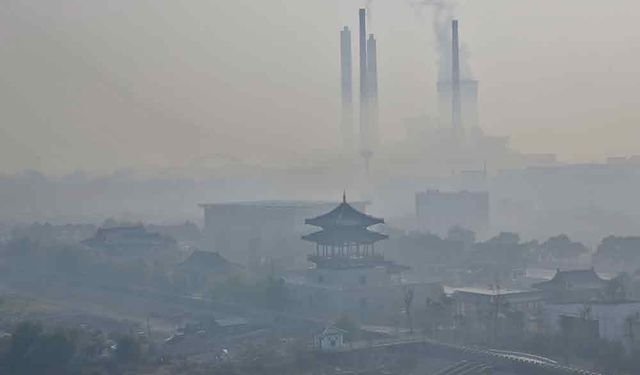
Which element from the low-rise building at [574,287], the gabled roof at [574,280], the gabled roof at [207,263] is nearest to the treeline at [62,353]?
the low-rise building at [574,287]

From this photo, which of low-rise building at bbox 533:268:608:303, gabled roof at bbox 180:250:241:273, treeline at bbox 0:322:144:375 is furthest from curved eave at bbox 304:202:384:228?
treeline at bbox 0:322:144:375

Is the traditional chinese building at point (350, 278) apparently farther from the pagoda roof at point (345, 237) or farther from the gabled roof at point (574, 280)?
the gabled roof at point (574, 280)

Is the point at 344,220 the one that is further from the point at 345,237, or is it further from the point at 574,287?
the point at 574,287

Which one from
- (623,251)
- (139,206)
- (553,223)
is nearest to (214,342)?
(623,251)

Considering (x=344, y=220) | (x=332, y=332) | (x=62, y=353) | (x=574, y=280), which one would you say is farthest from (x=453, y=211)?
(x=62, y=353)

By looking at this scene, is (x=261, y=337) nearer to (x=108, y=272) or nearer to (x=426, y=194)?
(x=108, y=272)

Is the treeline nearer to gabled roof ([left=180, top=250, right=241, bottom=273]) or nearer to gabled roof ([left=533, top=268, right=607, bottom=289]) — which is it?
gabled roof ([left=533, top=268, right=607, bottom=289])
